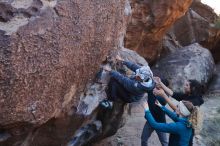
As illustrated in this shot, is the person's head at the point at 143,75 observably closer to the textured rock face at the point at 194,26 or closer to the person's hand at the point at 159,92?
the person's hand at the point at 159,92

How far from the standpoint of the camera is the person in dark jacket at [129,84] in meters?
6.38

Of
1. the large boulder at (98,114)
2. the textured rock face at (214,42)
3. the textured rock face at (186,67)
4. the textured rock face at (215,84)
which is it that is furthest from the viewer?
the textured rock face at (214,42)

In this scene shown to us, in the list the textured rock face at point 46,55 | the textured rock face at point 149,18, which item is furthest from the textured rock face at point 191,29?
the textured rock face at point 46,55

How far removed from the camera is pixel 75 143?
683 centimetres

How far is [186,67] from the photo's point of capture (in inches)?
465

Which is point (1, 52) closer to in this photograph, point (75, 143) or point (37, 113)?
point (37, 113)

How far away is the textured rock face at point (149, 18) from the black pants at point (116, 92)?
5939 mm

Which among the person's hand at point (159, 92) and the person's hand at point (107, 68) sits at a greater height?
the person's hand at point (107, 68)

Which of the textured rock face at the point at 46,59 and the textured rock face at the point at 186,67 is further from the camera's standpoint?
the textured rock face at the point at 186,67

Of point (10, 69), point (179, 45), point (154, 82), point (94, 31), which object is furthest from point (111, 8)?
point (179, 45)

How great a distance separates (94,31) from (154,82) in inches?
52.9

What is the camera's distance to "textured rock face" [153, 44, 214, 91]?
1151cm

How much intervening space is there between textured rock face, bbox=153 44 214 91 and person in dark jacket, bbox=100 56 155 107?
450 centimetres

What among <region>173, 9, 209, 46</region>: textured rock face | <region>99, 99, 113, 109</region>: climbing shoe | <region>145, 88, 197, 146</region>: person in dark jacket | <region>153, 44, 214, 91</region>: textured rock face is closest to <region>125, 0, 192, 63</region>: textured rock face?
<region>153, 44, 214, 91</region>: textured rock face
